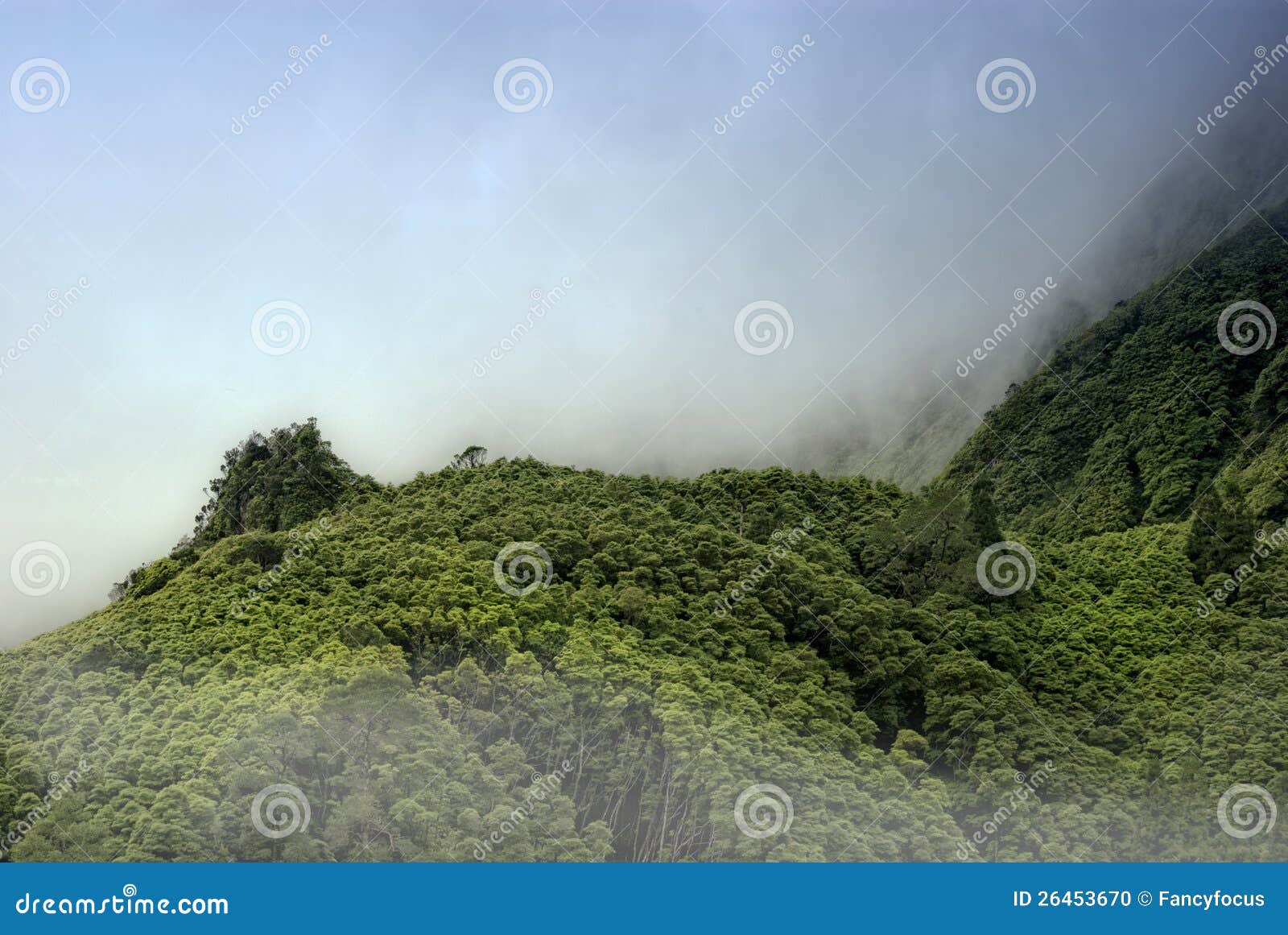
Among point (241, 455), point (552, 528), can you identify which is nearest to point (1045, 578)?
point (552, 528)
